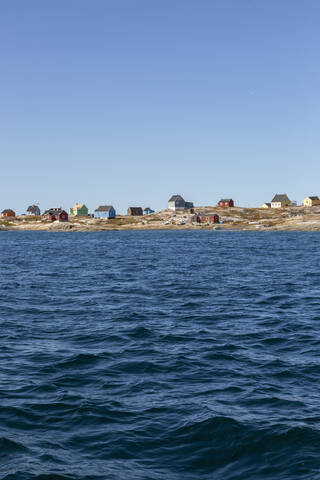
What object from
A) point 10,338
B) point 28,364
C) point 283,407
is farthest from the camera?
point 10,338

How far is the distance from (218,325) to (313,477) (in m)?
14.2

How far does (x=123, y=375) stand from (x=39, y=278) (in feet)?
101

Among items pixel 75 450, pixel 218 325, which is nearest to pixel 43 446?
pixel 75 450

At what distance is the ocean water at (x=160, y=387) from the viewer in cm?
1022

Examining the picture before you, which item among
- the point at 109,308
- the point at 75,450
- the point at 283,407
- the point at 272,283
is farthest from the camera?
the point at 272,283

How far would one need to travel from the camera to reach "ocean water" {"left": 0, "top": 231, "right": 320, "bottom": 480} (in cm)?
1022

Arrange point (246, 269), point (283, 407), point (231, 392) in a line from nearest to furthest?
point (283, 407)
point (231, 392)
point (246, 269)

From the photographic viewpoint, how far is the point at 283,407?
13031 millimetres

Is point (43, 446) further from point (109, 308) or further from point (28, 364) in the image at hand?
point (109, 308)

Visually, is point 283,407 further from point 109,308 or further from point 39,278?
point 39,278

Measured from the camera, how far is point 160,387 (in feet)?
48.5

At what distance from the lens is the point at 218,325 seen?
23781 mm

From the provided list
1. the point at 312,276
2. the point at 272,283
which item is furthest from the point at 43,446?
the point at 312,276

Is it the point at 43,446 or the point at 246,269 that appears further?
the point at 246,269
